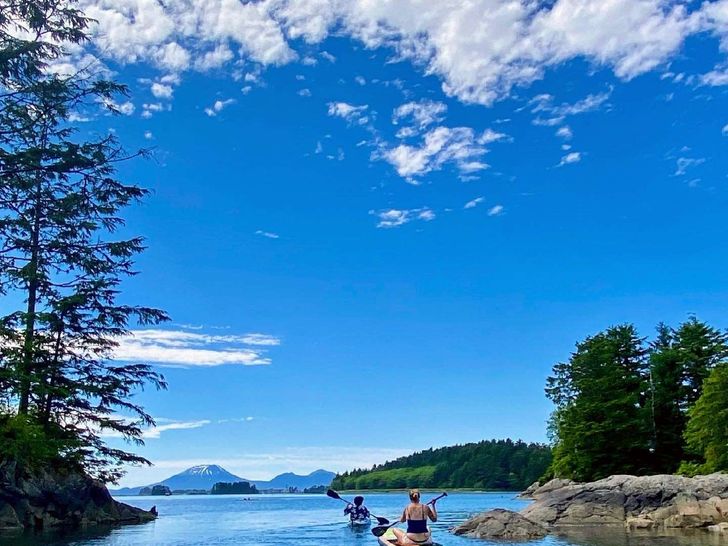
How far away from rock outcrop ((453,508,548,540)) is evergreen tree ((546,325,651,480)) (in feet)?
77.4

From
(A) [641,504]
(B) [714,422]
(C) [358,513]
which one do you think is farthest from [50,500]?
(B) [714,422]

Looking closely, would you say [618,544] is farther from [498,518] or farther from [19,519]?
[19,519]

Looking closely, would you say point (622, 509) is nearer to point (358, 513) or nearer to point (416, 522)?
point (358, 513)

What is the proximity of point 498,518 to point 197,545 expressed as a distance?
565 inches

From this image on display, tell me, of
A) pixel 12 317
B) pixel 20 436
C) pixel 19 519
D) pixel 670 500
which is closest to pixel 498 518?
pixel 670 500

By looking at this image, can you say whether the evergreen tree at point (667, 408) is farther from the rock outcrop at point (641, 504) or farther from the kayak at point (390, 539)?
the kayak at point (390, 539)

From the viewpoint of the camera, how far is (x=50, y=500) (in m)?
36.1

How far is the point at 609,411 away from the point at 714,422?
10817 mm

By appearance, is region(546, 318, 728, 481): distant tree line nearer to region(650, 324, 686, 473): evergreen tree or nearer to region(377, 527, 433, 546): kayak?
region(650, 324, 686, 473): evergreen tree

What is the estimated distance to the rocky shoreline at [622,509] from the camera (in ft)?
105

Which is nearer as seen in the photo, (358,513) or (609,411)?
(358,513)

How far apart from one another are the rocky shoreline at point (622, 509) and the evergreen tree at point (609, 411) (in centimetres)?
1520

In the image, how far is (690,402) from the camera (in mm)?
55406

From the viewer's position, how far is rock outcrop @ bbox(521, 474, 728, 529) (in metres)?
34.2
